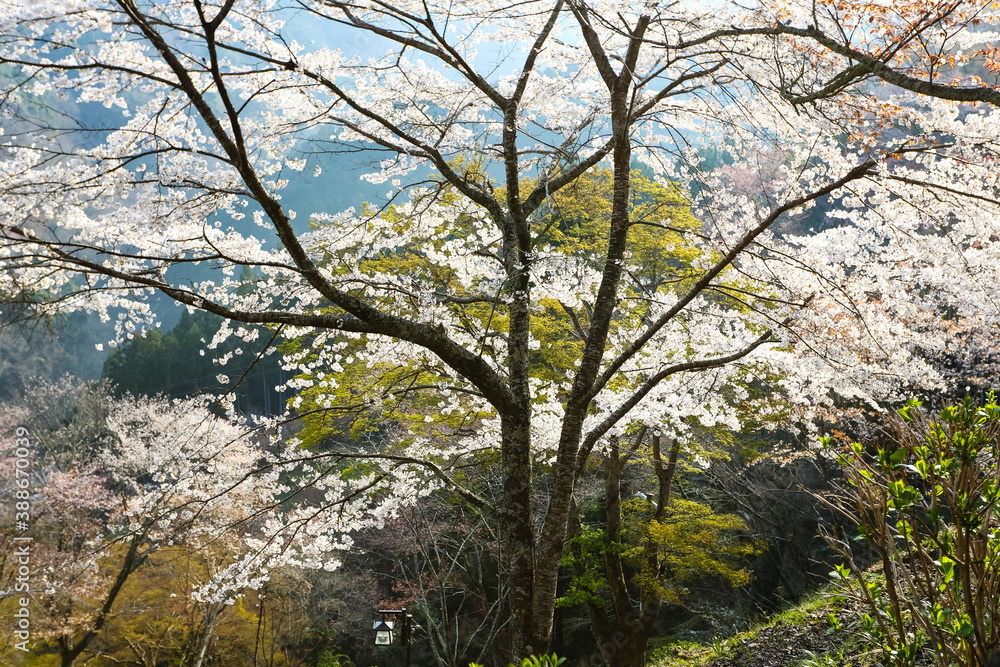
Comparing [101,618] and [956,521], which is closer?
[956,521]

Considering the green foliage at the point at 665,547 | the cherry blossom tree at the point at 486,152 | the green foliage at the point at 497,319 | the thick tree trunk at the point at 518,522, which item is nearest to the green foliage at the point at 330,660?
the green foliage at the point at 497,319

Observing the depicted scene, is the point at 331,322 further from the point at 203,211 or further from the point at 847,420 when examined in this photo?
the point at 847,420

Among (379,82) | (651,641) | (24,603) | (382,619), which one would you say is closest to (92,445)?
(24,603)

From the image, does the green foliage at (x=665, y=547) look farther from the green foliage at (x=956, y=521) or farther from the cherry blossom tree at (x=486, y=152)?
the green foliage at (x=956, y=521)

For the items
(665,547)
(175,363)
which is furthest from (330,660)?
(175,363)

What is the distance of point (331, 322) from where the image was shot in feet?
9.57

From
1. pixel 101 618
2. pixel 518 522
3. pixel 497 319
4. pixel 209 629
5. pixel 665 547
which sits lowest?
pixel 209 629

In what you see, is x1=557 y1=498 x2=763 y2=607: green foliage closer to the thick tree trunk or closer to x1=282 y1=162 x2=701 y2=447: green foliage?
x1=282 y1=162 x2=701 y2=447: green foliage

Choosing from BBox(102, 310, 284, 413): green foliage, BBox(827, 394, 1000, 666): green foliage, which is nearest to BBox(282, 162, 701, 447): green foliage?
BBox(827, 394, 1000, 666): green foliage

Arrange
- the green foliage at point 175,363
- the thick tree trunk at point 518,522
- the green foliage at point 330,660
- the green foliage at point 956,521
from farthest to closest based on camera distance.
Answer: the green foliage at point 175,363, the green foliage at point 330,660, the thick tree trunk at point 518,522, the green foliage at point 956,521

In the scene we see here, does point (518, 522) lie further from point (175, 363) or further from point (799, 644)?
point (175, 363)

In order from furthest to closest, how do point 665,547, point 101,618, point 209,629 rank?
point 101,618, point 209,629, point 665,547

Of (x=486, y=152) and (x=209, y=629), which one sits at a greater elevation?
(x=486, y=152)

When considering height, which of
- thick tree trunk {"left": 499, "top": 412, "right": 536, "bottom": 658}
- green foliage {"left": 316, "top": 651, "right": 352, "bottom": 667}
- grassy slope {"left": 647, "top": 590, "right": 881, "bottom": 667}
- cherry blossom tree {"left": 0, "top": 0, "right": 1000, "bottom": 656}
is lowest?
green foliage {"left": 316, "top": 651, "right": 352, "bottom": 667}
